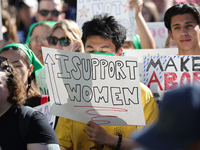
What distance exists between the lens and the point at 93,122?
7.27 ft

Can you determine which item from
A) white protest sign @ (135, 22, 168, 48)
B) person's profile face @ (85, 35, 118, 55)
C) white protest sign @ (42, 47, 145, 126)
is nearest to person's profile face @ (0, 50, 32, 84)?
white protest sign @ (42, 47, 145, 126)

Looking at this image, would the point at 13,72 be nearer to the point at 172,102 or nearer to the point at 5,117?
the point at 5,117

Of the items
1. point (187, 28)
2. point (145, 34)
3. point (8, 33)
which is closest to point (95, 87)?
point (187, 28)

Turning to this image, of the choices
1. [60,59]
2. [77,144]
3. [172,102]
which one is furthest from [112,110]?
[172,102]

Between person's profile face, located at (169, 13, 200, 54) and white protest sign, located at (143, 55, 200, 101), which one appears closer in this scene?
white protest sign, located at (143, 55, 200, 101)

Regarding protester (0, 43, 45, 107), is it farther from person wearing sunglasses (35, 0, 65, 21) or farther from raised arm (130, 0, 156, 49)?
person wearing sunglasses (35, 0, 65, 21)

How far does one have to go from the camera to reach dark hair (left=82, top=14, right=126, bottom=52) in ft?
8.70

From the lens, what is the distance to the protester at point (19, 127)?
6.42 feet

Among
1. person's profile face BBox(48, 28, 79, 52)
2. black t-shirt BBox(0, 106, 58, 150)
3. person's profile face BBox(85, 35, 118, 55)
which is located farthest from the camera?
person's profile face BBox(48, 28, 79, 52)

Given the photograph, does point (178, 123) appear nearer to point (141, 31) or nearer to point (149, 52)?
point (149, 52)

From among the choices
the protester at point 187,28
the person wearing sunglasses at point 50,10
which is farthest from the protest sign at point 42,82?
the person wearing sunglasses at point 50,10

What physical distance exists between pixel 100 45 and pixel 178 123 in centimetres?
178

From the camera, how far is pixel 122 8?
3973mm

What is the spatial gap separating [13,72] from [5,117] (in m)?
0.36
